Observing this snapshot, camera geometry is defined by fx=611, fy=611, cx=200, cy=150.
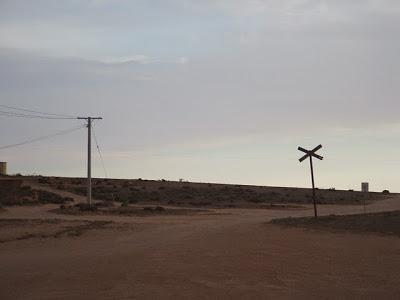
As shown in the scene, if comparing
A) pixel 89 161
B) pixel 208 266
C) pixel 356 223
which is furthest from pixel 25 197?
pixel 208 266

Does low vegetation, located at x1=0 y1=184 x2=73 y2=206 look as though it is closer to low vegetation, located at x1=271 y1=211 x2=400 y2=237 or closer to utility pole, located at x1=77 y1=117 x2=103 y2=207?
utility pole, located at x1=77 y1=117 x2=103 y2=207

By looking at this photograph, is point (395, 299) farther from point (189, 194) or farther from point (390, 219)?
point (189, 194)

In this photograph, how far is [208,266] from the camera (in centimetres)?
1437

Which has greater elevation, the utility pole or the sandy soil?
the utility pole

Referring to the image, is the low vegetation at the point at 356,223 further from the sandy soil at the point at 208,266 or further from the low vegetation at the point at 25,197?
the low vegetation at the point at 25,197

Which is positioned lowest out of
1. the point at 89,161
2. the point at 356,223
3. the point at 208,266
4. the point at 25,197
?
the point at 208,266

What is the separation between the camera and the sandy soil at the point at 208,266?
1177 centimetres

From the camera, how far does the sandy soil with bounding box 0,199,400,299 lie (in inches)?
464

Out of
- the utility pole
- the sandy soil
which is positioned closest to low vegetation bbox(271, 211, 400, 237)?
the sandy soil

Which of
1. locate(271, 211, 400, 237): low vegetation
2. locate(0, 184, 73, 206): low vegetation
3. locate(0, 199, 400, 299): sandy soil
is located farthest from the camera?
locate(0, 184, 73, 206): low vegetation

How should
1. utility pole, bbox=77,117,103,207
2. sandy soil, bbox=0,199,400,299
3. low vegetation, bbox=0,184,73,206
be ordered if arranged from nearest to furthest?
sandy soil, bbox=0,199,400,299, utility pole, bbox=77,117,103,207, low vegetation, bbox=0,184,73,206

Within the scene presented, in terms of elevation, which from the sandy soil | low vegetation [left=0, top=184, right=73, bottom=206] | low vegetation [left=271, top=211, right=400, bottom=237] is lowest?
the sandy soil

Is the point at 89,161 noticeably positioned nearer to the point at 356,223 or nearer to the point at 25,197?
the point at 25,197

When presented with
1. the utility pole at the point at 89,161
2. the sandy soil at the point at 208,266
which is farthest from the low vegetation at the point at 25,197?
the sandy soil at the point at 208,266
